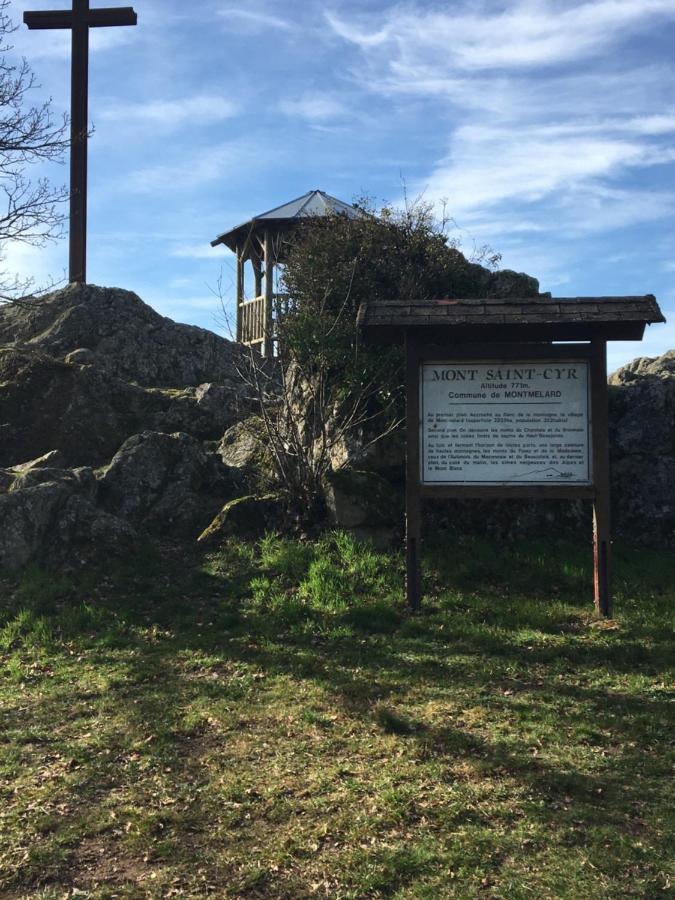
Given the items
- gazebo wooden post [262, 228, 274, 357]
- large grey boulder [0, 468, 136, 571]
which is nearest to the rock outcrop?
large grey boulder [0, 468, 136, 571]

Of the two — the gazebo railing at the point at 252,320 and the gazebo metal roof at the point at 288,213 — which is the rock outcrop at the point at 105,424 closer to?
the gazebo railing at the point at 252,320

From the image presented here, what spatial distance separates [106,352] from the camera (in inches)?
651

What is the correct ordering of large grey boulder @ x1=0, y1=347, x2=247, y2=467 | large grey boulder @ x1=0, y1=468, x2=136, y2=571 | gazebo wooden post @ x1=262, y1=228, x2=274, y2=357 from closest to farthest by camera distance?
large grey boulder @ x1=0, y1=468, x2=136, y2=571
large grey boulder @ x1=0, y1=347, x2=247, y2=467
gazebo wooden post @ x1=262, y1=228, x2=274, y2=357

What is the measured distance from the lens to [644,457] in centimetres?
1138

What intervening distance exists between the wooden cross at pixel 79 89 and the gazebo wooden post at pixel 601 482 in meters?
12.6

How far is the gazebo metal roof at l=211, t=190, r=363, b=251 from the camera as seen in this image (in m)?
20.0

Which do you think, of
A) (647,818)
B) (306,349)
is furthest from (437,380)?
(647,818)

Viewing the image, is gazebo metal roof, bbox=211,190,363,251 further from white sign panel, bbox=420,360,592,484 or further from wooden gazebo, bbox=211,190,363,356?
white sign panel, bbox=420,360,592,484

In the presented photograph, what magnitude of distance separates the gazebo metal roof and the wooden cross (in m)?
3.78

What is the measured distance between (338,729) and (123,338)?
12246 millimetres

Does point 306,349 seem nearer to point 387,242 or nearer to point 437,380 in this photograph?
point 387,242

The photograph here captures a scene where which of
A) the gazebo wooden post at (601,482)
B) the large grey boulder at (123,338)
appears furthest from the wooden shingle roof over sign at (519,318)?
the large grey boulder at (123,338)

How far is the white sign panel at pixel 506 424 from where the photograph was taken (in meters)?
9.09

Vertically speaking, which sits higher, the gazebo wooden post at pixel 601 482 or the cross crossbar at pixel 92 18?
the cross crossbar at pixel 92 18
